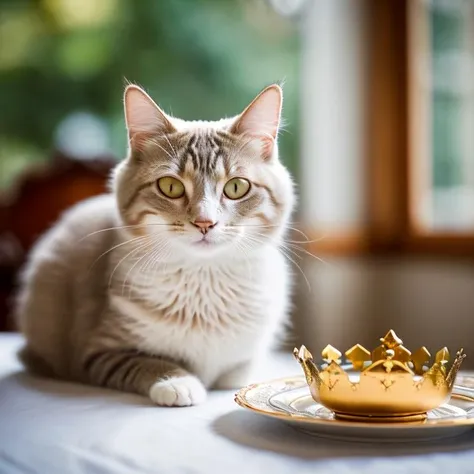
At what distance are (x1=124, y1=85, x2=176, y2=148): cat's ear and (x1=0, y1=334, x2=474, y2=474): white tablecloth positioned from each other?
45 cm

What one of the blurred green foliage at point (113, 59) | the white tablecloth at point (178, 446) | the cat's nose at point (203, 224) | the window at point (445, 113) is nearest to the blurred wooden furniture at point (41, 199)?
the blurred green foliage at point (113, 59)

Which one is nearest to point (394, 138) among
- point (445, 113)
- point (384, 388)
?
point (445, 113)

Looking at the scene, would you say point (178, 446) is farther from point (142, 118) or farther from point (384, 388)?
point (142, 118)

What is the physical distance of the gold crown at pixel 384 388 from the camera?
0.84 m

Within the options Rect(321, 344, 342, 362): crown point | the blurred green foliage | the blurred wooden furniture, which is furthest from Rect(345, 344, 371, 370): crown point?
the blurred green foliage

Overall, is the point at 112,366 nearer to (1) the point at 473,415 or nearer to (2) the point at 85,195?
(1) the point at 473,415

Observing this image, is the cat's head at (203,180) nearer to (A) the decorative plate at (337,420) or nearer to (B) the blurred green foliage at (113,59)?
(A) the decorative plate at (337,420)

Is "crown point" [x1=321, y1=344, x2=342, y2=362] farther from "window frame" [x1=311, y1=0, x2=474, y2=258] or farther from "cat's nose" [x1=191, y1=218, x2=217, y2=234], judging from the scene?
"window frame" [x1=311, y1=0, x2=474, y2=258]

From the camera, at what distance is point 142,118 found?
1272mm

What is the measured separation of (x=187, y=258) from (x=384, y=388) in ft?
1.65

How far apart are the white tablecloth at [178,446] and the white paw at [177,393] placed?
0.07 ft

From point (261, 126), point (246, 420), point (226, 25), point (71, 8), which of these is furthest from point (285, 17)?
point (246, 420)

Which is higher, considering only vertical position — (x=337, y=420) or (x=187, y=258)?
(x=187, y=258)

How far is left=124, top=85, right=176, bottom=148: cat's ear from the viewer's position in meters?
1.24
